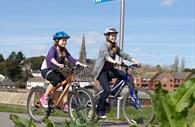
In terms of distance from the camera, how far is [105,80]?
732cm

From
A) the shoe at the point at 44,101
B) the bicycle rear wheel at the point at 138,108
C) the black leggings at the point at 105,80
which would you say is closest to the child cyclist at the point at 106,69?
the black leggings at the point at 105,80

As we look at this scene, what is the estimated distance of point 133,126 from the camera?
59.3 inches

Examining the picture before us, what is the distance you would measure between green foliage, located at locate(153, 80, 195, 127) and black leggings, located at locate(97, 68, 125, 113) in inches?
234

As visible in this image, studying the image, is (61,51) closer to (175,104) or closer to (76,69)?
(76,69)

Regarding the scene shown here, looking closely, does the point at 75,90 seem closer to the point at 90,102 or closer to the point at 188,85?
the point at 90,102

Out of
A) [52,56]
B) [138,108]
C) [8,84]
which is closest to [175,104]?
[138,108]

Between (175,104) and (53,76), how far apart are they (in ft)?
20.5

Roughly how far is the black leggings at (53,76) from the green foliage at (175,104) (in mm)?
6212

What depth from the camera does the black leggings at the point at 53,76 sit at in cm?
752

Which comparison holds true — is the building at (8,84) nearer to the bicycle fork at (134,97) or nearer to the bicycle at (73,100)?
the bicycle at (73,100)

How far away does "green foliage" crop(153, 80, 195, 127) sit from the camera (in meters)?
1.32

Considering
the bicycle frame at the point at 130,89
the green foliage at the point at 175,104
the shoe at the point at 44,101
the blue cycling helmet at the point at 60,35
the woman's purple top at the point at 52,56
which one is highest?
the blue cycling helmet at the point at 60,35

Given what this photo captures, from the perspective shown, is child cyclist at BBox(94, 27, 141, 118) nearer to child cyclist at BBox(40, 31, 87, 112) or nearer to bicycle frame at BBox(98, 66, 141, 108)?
bicycle frame at BBox(98, 66, 141, 108)

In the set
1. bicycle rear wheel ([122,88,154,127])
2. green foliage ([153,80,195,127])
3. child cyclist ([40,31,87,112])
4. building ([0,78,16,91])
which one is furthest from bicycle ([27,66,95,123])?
building ([0,78,16,91])
